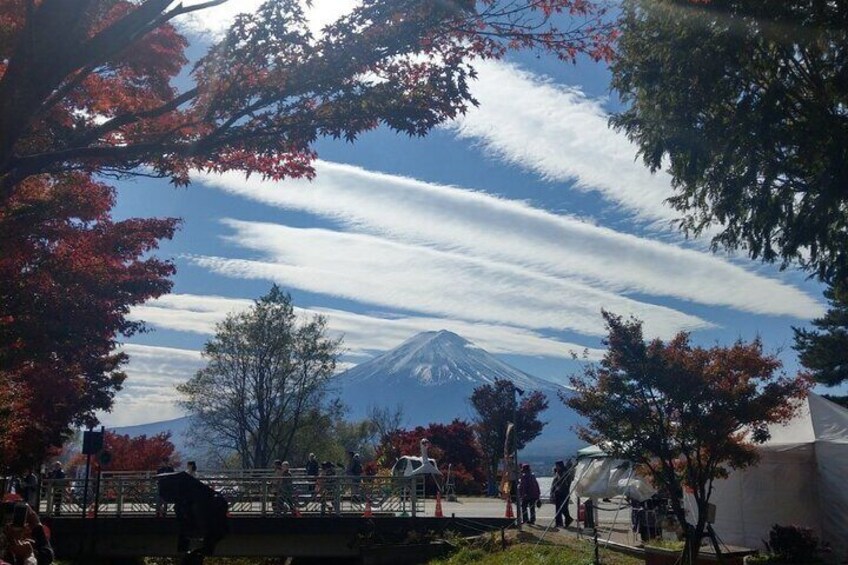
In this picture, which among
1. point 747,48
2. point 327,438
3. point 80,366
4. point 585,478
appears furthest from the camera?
point 327,438

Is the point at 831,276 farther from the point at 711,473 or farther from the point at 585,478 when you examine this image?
the point at 585,478

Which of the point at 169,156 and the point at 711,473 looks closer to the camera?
the point at 169,156

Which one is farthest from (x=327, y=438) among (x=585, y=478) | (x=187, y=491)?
(x=187, y=491)

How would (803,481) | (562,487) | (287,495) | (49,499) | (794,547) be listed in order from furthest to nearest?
(49,499), (287,495), (562,487), (803,481), (794,547)

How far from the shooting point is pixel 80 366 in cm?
1808

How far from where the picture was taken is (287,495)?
2153cm

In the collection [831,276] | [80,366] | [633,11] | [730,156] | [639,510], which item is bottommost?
[639,510]

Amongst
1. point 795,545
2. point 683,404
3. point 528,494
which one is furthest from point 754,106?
point 528,494

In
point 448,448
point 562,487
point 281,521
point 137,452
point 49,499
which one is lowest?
point 281,521

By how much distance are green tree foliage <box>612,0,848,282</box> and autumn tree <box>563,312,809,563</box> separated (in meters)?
2.25

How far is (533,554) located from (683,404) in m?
4.74

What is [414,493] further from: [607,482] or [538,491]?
[607,482]

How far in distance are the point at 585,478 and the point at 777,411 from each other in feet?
21.8

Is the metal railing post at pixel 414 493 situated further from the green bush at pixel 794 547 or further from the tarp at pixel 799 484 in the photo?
the green bush at pixel 794 547
